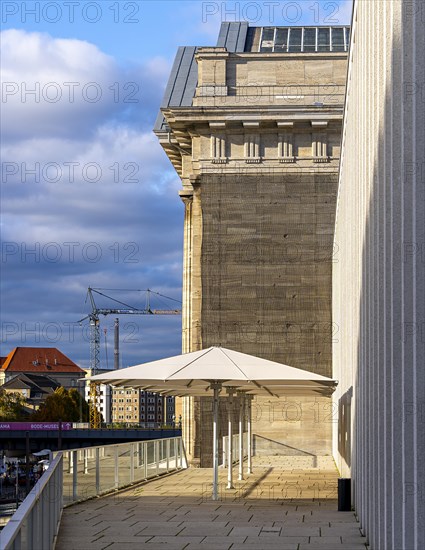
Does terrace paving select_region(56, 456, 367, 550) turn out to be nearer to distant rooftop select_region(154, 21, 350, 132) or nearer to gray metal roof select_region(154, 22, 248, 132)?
gray metal roof select_region(154, 22, 248, 132)

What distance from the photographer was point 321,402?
38812 millimetres

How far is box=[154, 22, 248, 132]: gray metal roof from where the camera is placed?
47.8 metres

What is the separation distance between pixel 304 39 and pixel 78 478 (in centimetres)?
3298

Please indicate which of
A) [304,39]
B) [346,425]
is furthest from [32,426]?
[346,425]

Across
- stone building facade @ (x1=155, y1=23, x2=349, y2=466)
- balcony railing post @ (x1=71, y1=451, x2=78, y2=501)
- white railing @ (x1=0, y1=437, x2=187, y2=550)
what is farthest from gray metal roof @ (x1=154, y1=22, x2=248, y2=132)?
balcony railing post @ (x1=71, y1=451, x2=78, y2=501)

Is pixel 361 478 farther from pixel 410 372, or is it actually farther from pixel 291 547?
pixel 410 372

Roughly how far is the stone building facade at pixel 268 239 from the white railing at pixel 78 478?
556 centimetres

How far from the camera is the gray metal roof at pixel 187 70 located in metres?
47.8

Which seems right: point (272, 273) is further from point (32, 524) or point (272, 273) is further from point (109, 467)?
point (32, 524)

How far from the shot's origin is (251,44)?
161ft

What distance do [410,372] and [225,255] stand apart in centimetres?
3066

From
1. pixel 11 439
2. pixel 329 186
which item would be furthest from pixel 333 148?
pixel 11 439

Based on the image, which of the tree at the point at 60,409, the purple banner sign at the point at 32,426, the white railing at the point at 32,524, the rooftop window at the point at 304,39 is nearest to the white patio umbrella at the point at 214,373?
the white railing at the point at 32,524

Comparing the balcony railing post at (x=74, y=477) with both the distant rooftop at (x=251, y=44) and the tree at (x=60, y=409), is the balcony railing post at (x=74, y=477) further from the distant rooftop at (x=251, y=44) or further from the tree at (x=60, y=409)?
the tree at (x=60, y=409)
